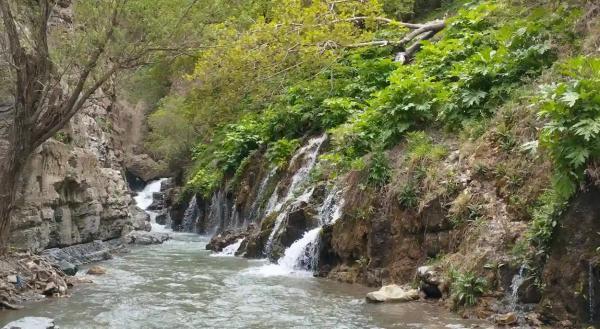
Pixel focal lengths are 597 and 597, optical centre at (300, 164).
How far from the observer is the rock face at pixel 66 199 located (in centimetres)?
1173

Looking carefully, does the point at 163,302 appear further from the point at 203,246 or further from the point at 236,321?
the point at 203,246

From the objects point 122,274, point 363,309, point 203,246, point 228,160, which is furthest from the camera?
point 228,160

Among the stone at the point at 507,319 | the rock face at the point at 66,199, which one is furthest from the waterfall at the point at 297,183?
the stone at the point at 507,319

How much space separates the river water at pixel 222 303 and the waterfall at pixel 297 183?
125 centimetres

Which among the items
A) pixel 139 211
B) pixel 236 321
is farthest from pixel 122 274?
pixel 139 211

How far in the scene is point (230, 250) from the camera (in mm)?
16219

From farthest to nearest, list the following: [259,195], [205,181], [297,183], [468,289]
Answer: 1. [205,181]
2. [259,195]
3. [297,183]
4. [468,289]

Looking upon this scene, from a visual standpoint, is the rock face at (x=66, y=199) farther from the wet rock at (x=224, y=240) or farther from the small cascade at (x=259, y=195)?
the small cascade at (x=259, y=195)

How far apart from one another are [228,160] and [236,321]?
1426 centimetres

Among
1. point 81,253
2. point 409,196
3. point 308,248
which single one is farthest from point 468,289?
point 81,253

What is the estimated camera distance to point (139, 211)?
24.6 m

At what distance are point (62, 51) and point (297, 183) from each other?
7.73 meters

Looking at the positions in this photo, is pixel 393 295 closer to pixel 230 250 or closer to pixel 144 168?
pixel 230 250

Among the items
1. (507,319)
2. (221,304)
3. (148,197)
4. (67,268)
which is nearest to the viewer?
(507,319)
